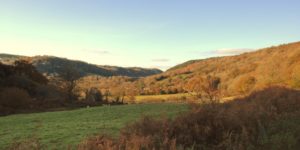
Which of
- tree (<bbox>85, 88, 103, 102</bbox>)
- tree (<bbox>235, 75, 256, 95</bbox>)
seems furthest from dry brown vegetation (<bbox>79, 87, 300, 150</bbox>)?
tree (<bbox>235, 75, 256, 95</bbox>)

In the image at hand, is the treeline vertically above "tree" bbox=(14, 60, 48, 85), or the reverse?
"tree" bbox=(14, 60, 48, 85)

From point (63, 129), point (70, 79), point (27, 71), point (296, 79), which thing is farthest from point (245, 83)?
point (63, 129)

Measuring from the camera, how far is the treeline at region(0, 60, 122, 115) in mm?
37438

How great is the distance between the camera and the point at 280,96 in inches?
731

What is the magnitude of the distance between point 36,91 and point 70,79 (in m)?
5.27

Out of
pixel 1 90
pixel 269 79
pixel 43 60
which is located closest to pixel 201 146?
pixel 1 90

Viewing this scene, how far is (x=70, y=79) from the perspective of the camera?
48281 mm

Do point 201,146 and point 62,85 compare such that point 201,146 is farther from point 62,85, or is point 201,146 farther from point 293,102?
point 62,85

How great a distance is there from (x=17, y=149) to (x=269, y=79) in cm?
5771

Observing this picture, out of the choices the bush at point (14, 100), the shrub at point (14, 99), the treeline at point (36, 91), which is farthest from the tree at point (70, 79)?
the shrub at point (14, 99)

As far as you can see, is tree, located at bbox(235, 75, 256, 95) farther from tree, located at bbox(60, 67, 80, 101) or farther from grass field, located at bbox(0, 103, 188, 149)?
grass field, located at bbox(0, 103, 188, 149)

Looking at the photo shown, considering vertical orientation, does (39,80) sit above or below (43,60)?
below

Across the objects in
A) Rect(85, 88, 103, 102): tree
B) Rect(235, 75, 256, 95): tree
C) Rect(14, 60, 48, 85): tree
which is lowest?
Rect(85, 88, 103, 102): tree

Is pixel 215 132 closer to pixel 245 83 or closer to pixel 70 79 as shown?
pixel 70 79
